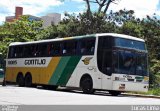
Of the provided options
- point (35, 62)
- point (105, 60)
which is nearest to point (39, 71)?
point (35, 62)

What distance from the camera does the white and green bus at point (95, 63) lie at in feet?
80.5

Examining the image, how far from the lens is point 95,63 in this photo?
25.2 m

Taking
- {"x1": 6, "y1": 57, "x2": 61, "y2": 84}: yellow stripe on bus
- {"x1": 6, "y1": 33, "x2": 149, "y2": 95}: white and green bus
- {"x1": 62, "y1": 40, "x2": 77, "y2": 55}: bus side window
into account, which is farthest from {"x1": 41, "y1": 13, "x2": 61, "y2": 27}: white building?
{"x1": 62, "y1": 40, "x2": 77, "y2": 55}: bus side window

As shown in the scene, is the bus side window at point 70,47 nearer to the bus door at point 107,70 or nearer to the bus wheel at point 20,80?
the bus door at point 107,70

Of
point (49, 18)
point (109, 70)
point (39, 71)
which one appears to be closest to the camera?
point (109, 70)

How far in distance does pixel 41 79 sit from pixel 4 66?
5178 mm

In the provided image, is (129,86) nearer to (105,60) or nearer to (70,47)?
(105,60)

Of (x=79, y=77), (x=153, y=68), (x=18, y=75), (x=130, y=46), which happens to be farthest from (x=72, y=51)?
(x=153, y=68)

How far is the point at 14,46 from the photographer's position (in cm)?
3428

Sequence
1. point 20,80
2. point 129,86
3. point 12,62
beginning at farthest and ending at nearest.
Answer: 1. point 12,62
2. point 20,80
3. point 129,86

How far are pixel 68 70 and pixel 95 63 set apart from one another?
2937 mm

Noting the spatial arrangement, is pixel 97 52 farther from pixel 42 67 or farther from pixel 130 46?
pixel 42 67

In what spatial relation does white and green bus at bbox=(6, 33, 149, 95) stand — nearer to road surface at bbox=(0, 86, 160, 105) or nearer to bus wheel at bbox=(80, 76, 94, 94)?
bus wheel at bbox=(80, 76, 94, 94)

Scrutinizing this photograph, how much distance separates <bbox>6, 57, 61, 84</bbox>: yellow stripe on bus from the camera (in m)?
29.3
